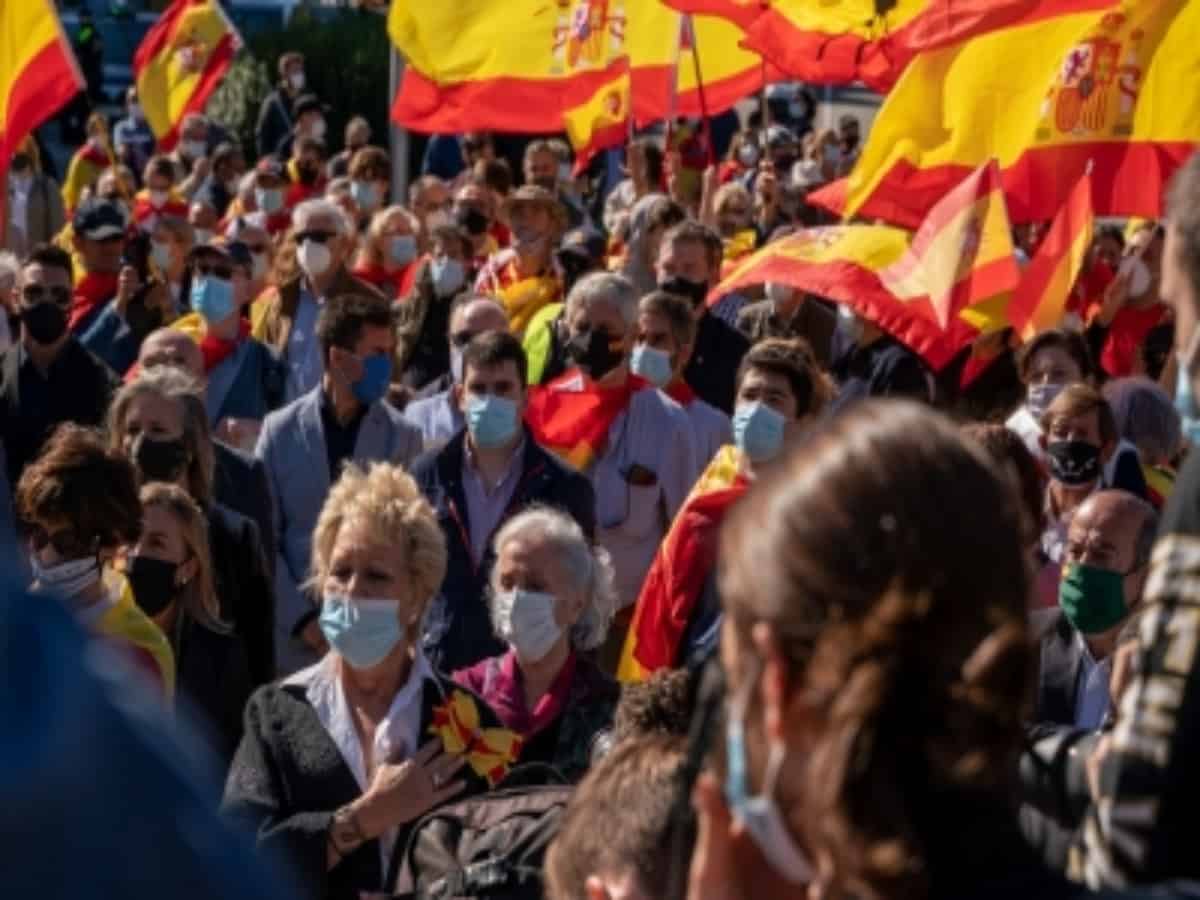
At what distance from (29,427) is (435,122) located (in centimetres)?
533

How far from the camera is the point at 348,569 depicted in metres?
5.55

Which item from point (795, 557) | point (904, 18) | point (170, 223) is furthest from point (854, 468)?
point (170, 223)

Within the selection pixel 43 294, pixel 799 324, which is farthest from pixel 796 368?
pixel 799 324

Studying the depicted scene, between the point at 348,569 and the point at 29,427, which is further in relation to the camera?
the point at 29,427

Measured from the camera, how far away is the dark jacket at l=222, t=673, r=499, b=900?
4.89 m

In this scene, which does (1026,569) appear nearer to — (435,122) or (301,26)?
(435,122)

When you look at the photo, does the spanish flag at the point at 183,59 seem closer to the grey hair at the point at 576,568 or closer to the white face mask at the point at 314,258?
the white face mask at the point at 314,258

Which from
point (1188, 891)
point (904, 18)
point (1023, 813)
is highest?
point (1188, 891)

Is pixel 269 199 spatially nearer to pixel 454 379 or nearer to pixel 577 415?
pixel 454 379

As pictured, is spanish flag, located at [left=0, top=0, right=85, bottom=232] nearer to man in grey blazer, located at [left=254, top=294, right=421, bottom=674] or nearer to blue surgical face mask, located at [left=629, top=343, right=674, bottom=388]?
man in grey blazer, located at [left=254, top=294, right=421, bottom=674]

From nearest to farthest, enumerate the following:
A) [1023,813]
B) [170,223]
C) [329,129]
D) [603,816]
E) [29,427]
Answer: [1023,813] < [603,816] < [29,427] < [170,223] < [329,129]

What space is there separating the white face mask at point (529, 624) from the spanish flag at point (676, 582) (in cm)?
102

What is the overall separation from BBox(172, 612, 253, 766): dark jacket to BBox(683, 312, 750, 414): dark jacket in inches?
148

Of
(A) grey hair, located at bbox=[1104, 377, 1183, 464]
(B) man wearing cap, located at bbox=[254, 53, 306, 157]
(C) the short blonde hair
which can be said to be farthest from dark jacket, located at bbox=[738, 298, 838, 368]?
(B) man wearing cap, located at bbox=[254, 53, 306, 157]
